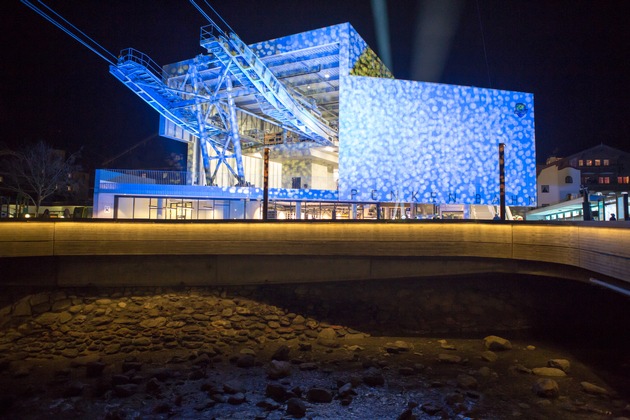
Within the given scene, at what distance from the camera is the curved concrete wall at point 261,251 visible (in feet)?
52.3

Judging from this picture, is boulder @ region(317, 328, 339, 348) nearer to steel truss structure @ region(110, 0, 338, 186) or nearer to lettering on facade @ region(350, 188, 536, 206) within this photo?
lettering on facade @ region(350, 188, 536, 206)

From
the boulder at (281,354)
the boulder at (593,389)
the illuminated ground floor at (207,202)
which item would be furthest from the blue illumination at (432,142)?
the boulder at (593,389)

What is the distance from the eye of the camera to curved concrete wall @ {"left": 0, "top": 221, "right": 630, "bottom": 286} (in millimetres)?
15930

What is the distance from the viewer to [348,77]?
3269cm

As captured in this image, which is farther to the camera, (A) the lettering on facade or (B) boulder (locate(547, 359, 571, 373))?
(A) the lettering on facade

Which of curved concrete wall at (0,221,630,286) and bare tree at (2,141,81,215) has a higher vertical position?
bare tree at (2,141,81,215)

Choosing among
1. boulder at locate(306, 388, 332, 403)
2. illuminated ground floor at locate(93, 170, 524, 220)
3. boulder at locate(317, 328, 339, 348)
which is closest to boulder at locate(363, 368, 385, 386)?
boulder at locate(306, 388, 332, 403)

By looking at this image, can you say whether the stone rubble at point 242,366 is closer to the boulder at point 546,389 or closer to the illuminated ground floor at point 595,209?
the boulder at point 546,389

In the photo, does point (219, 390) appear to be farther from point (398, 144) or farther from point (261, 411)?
point (398, 144)

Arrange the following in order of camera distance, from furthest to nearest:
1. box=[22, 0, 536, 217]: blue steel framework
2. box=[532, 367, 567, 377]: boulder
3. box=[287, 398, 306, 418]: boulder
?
box=[22, 0, 536, 217]: blue steel framework → box=[532, 367, 567, 377]: boulder → box=[287, 398, 306, 418]: boulder

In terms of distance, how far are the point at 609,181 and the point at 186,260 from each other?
6428 cm

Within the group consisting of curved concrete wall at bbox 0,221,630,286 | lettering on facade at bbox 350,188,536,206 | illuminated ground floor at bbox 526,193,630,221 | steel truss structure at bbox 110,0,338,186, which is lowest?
curved concrete wall at bbox 0,221,630,286

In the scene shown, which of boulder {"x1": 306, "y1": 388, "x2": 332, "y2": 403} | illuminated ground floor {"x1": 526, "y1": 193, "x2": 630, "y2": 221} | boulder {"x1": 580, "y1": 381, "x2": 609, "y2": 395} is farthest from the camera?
illuminated ground floor {"x1": 526, "y1": 193, "x2": 630, "y2": 221}

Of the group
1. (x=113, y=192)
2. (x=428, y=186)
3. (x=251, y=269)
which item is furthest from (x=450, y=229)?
(x=113, y=192)
